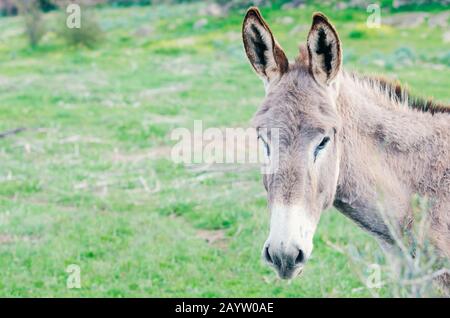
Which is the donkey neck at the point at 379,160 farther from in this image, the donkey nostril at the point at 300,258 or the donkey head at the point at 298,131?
the donkey nostril at the point at 300,258

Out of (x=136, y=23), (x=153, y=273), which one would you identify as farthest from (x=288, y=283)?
(x=136, y=23)

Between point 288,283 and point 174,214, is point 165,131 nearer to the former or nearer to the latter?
point 174,214

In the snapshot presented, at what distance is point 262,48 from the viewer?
404cm

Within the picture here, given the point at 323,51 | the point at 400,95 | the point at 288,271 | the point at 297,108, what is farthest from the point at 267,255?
the point at 400,95

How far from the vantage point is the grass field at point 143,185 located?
6980mm

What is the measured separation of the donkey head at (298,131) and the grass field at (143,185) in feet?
1.35

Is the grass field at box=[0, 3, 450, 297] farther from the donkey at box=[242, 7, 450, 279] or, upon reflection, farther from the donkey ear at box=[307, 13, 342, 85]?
the donkey ear at box=[307, 13, 342, 85]

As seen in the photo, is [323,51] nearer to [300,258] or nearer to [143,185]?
[300,258]

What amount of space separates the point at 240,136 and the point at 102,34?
1482cm

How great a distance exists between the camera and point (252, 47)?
4.04 meters

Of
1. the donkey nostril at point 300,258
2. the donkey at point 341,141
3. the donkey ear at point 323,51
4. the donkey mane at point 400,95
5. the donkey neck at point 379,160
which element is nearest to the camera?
the donkey nostril at point 300,258

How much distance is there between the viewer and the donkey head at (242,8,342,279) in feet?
11.2

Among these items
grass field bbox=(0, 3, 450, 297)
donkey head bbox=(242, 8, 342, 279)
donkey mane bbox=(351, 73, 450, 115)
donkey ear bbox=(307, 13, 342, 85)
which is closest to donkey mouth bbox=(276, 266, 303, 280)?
donkey head bbox=(242, 8, 342, 279)

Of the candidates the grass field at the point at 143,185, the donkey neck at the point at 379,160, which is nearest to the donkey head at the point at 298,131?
the donkey neck at the point at 379,160
